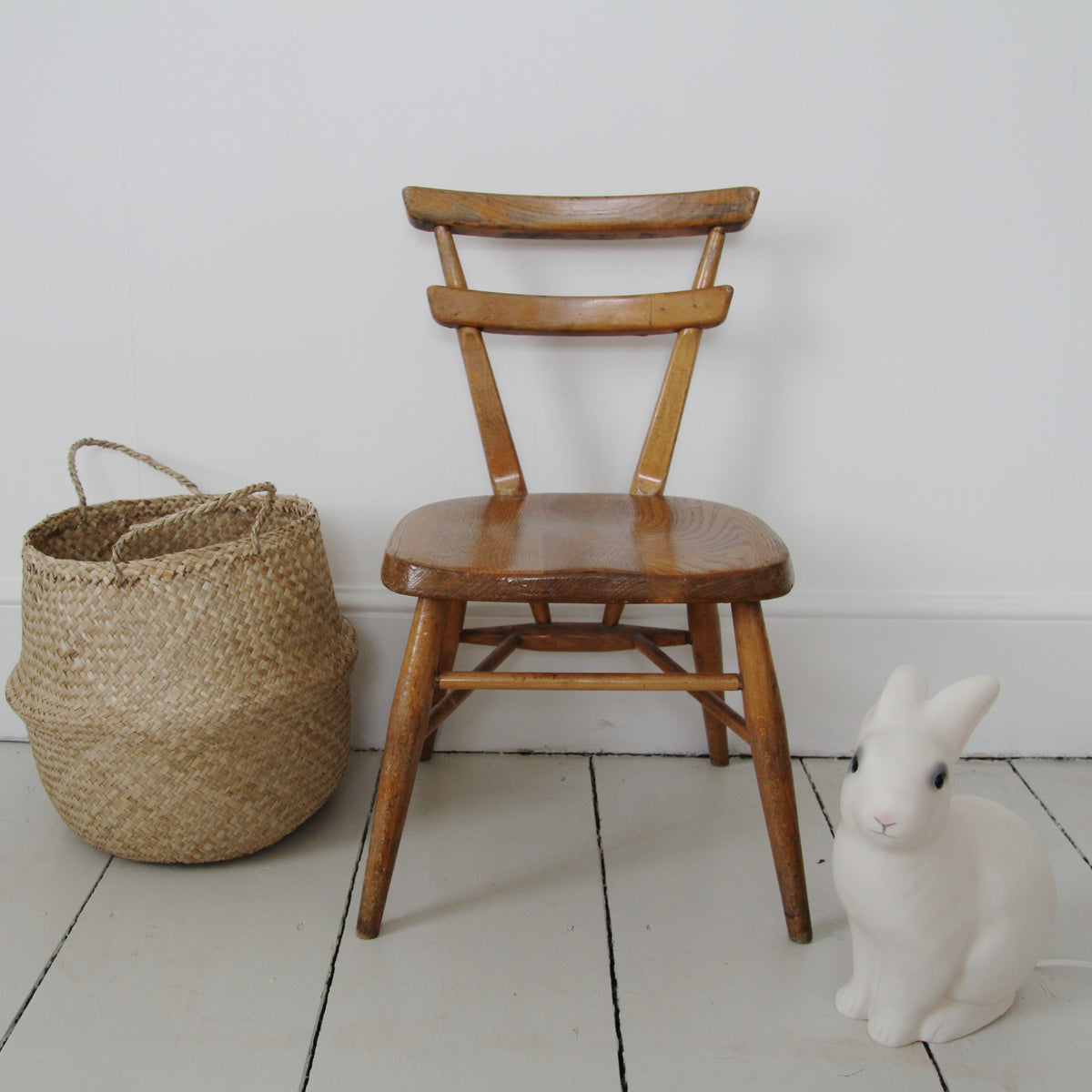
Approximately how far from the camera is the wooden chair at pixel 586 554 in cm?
81

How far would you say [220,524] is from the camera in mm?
1217

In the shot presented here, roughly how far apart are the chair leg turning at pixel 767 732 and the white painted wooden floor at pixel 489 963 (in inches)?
4.4

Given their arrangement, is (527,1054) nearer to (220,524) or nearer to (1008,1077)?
(1008,1077)

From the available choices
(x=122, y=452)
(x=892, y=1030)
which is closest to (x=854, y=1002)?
(x=892, y=1030)

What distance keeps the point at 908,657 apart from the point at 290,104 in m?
1.05

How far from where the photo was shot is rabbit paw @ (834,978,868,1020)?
83cm

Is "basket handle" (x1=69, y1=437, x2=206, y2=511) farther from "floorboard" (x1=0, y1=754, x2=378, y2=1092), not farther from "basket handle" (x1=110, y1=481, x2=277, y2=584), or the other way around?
"floorboard" (x1=0, y1=754, x2=378, y2=1092)

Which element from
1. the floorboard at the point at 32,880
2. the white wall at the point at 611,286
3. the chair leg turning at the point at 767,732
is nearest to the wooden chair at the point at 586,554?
the chair leg turning at the point at 767,732

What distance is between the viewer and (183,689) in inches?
37.4

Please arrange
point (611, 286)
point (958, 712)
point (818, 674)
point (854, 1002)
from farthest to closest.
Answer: point (818, 674) → point (611, 286) → point (854, 1002) → point (958, 712)

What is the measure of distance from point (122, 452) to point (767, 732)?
0.88 metres

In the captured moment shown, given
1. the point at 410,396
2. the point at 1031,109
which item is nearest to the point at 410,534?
the point at 410,396

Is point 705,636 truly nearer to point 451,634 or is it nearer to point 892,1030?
point 451,634

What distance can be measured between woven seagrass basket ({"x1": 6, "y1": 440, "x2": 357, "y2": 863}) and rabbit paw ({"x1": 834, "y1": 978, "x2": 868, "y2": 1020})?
23.2 inches
